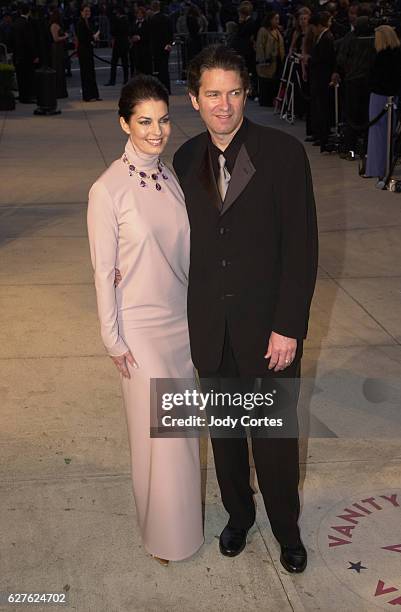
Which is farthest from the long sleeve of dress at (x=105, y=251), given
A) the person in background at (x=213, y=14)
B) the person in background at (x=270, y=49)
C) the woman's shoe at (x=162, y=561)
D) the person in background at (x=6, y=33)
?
the person in background at (x=213, y=14)

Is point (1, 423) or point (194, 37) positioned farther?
point (194, 37)

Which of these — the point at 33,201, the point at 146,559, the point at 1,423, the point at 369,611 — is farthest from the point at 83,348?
the point at 33,201

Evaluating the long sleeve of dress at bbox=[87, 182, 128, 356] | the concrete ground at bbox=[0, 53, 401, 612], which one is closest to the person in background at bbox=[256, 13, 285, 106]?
the concrete ground at bbox=[0, 53, 401, 612]

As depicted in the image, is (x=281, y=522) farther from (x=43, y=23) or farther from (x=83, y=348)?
(x=43, y=23)

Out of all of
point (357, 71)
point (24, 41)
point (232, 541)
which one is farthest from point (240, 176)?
point (24, 41)

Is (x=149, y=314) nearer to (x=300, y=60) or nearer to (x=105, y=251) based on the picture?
(x=105, y=251)

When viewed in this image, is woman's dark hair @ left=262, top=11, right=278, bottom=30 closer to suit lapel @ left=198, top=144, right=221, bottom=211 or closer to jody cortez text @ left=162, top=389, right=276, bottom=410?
suit lapel @ left=198, top=144, right=221, bottom=211

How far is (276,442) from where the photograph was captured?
12.2 ft

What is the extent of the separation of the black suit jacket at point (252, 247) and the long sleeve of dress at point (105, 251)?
1.05ft

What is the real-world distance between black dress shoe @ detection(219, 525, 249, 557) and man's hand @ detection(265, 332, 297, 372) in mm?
851

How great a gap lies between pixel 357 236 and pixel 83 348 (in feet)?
12.4

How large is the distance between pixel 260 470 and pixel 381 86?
8421 mm

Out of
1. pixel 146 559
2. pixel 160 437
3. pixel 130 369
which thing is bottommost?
pixel 146 559

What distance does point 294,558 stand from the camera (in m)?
3.87
